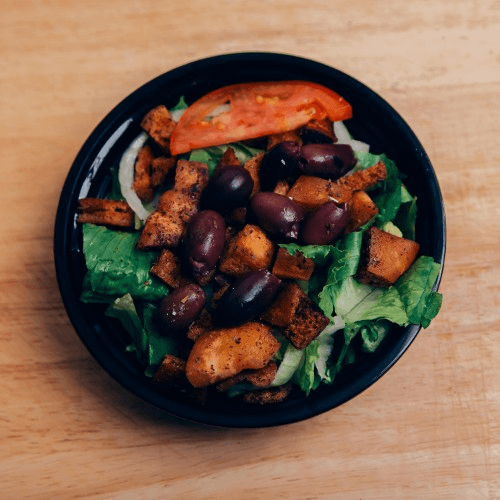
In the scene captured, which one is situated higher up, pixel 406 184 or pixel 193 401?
pixel 406 184

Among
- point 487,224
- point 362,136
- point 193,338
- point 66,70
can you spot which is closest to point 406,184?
point 362,136

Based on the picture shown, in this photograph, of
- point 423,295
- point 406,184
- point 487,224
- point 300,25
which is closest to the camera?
point 423,295

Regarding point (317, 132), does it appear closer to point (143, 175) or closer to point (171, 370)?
point (143, 175)

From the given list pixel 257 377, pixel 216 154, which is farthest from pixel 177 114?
pixel 257 377

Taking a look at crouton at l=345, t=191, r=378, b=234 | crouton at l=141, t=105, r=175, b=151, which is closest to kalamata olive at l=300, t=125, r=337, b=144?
crouton at l=345, t=191, r=378, b=234

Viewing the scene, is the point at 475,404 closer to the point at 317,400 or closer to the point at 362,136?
the point at 317,400

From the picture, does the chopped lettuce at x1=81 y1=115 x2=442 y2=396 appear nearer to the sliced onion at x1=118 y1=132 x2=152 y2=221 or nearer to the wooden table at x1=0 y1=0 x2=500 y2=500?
the sliced onion at x1=118 y1=132 x2=152 y2=221
